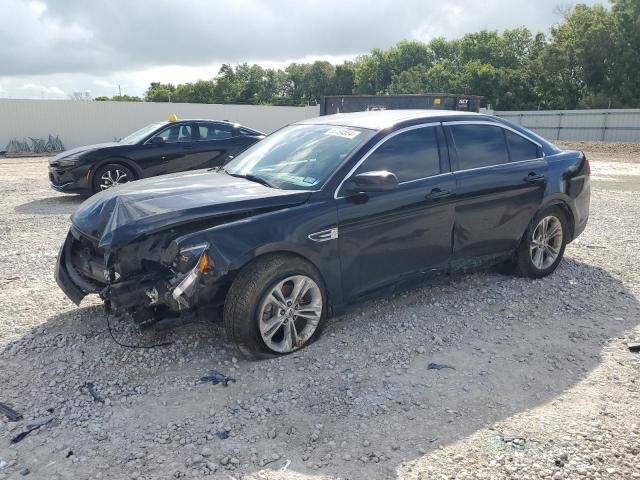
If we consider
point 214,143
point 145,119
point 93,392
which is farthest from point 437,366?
point 145,119

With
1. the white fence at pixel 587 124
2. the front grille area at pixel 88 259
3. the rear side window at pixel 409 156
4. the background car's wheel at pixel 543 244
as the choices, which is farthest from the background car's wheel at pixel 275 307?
the white fence at pixel 587 124

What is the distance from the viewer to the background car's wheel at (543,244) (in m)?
5.52

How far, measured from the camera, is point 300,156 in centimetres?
471

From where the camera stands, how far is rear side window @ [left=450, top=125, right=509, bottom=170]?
16.4 feet

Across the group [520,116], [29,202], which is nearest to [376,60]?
[520,116]

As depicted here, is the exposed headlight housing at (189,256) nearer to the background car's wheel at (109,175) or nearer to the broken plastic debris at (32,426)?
the broken plastic debris at (32,426)

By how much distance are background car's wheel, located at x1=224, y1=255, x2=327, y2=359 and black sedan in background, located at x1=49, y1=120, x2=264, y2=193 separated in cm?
572

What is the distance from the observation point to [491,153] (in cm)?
522

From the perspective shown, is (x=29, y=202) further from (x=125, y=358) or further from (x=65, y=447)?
(x=65, y=447)

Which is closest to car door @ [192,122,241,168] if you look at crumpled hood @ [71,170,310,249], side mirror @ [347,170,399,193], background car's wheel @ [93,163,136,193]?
background car's wheel @ [93,163,136,193]

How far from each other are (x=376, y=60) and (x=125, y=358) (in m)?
82.5

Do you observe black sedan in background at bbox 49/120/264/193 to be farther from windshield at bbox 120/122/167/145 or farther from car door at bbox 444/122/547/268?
car door at bbox 444/122/547/268

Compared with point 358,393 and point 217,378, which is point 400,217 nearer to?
point 358,393

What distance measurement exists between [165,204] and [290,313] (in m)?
1.19
